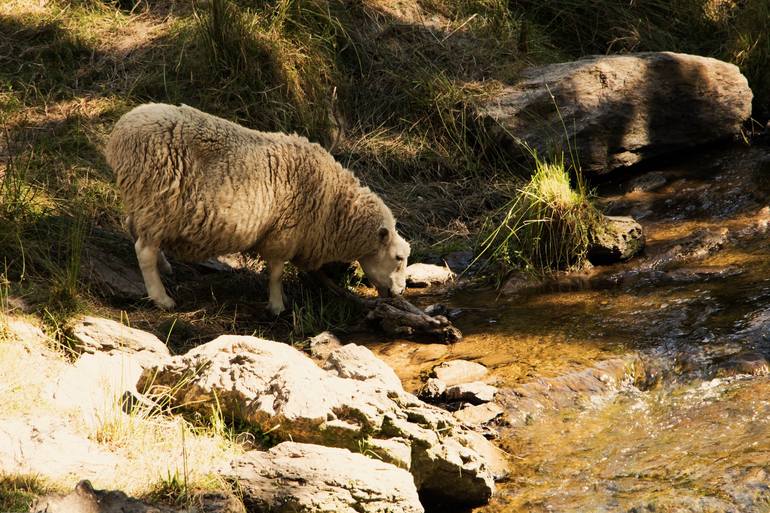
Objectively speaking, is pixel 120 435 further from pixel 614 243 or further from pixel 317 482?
pixel 614 243

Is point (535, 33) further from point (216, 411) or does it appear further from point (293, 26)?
point (216, 411)

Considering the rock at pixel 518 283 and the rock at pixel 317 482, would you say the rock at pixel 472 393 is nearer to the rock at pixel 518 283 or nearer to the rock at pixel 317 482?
the rock at pixel 317 482

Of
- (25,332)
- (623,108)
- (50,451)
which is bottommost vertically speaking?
(25,332)

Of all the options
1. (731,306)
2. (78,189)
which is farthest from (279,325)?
(731,306)

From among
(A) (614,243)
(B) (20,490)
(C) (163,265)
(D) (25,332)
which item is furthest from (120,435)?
(A) (614,243)

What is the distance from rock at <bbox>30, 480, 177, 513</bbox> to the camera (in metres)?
3.30

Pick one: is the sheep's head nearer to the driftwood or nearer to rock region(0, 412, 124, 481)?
the driftwood

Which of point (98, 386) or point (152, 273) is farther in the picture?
point (152, 273)

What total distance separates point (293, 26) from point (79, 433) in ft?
20.1

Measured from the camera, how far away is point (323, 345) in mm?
6488

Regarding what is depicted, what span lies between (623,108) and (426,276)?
3211mm

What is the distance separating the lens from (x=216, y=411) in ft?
14.9

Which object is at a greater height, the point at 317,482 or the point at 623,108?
the point at 623,108

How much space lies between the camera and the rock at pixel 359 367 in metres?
5.05
